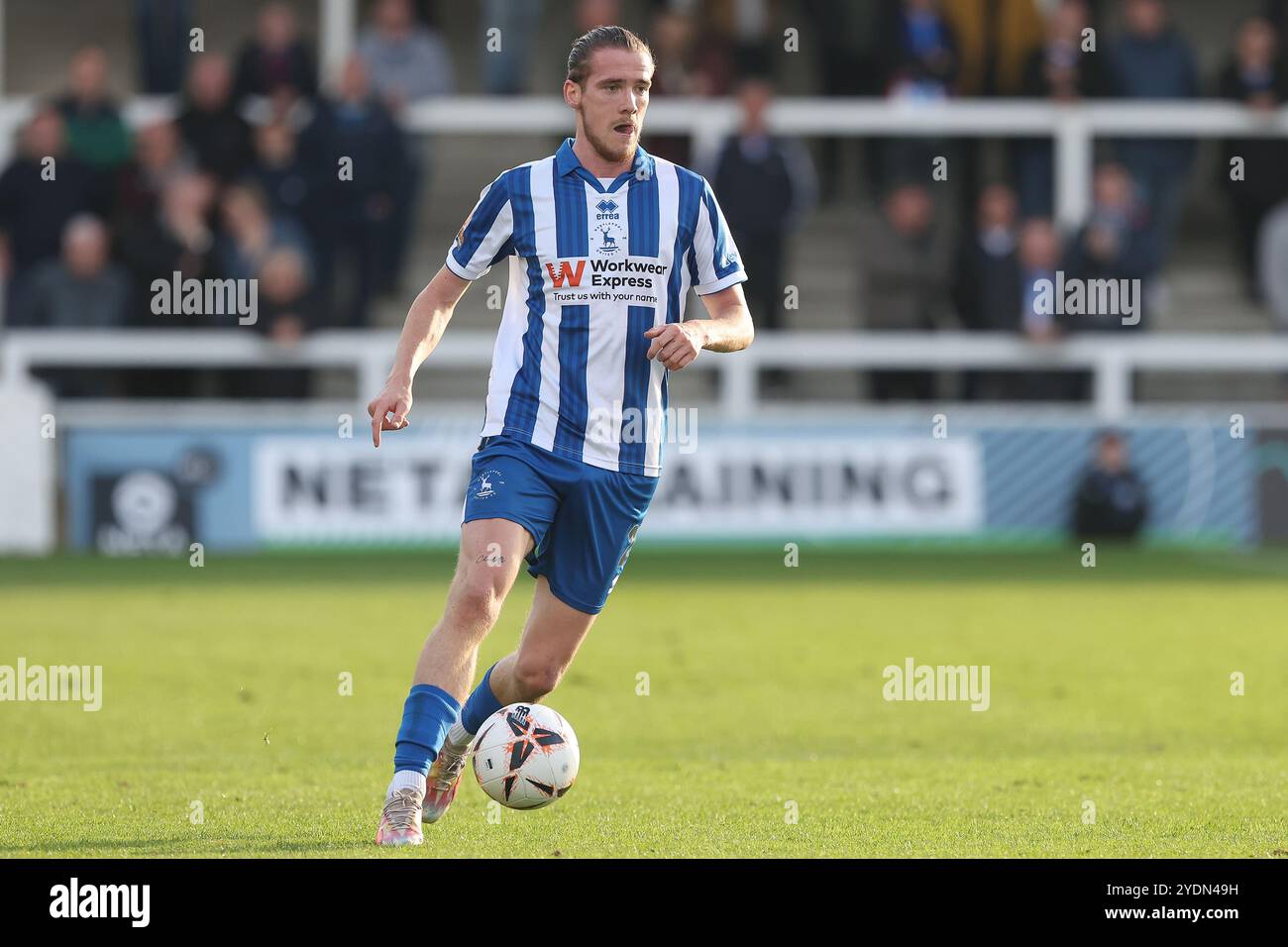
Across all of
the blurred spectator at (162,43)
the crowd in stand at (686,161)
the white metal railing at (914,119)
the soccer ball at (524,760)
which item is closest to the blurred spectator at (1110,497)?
the crowd in stand at (686,161)

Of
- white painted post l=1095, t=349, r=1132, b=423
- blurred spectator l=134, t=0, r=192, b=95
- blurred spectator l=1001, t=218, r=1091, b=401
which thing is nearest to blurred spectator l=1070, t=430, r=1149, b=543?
white painted post l=1095, t=349, r=1132, b=423

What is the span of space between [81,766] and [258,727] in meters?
1.09

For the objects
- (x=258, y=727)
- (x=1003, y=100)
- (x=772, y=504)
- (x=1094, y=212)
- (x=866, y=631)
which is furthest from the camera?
(x=1003, y=100)

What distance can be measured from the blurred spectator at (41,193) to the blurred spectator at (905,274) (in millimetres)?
6736

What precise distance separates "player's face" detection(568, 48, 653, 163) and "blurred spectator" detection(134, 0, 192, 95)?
1413 cm

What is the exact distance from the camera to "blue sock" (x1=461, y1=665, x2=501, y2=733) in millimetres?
6848

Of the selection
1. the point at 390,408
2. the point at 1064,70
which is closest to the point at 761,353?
the point at 1064,70

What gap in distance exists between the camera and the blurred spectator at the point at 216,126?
18766 millimetres

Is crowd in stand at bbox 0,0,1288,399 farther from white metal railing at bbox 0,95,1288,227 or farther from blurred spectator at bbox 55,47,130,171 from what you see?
white metal railing at bbox 0,95,1288,227

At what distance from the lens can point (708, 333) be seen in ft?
21.4

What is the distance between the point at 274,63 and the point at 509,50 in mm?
2422

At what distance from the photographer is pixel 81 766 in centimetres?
795
